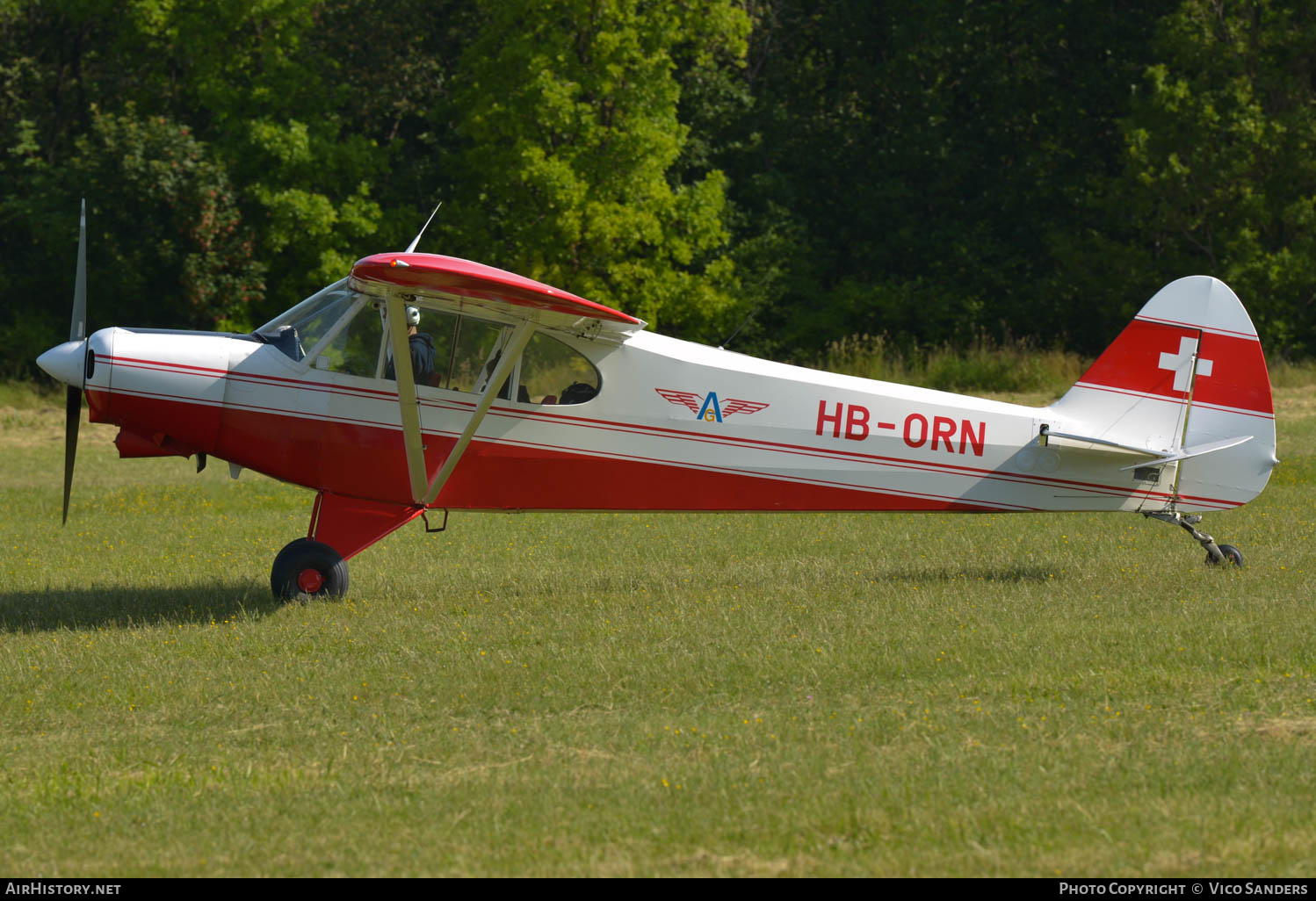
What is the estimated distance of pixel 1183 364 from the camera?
10352 millimetres

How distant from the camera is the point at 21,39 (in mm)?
33562

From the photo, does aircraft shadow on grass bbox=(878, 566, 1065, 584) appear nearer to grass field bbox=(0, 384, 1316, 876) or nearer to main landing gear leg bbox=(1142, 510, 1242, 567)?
grass field bbox=(0, 384, 1316, 876)

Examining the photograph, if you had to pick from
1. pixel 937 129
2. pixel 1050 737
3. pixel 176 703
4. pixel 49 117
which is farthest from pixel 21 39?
pixel 1050 737

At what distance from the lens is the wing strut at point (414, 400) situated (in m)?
9.28

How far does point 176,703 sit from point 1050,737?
190 inches

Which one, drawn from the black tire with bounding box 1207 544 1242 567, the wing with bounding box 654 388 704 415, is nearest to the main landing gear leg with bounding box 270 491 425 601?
the wing with bounding box 654 388 704 415

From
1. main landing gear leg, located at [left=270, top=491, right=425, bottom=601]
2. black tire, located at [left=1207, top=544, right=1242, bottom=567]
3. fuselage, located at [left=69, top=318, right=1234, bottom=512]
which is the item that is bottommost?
main landing gear leg, located at [left=270, top=491, right=425, bottom=601]

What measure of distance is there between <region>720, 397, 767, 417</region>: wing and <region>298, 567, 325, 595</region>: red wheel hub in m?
3.33

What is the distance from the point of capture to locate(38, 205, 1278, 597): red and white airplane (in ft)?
31.5

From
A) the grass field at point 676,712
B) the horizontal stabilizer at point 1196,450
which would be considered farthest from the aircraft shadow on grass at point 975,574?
the horizontal stabilizer at point 1196,450

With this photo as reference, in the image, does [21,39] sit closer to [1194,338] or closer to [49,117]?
[49,117]

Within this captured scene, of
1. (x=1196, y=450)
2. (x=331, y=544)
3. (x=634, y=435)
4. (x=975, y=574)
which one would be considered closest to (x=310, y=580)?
(x=331, y=544)

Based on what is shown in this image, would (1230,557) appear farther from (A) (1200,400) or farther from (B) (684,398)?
(B) (684,398)

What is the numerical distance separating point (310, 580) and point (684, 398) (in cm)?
317
